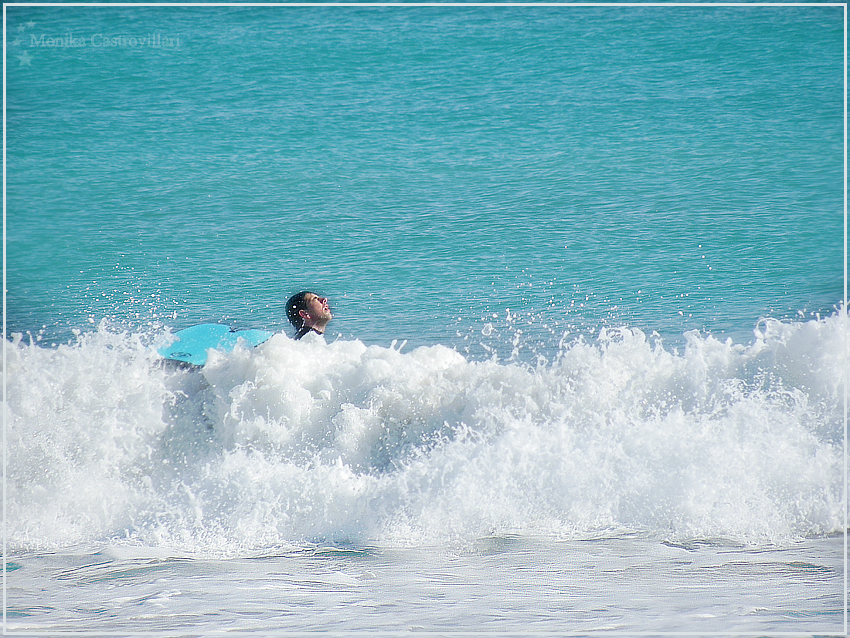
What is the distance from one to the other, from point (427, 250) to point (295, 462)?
2.46 meters

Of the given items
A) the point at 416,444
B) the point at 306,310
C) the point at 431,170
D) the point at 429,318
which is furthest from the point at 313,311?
the point at 431,170

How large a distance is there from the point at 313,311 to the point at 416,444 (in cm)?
86

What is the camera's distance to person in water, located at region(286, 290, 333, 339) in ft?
11.3

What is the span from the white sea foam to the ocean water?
1 cm

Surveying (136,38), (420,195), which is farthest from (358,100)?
(136,38)

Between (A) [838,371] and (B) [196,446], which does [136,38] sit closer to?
(B) [196,446]

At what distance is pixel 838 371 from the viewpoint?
9.58ft

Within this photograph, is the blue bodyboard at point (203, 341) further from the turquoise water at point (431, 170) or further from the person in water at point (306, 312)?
the turquoise water at point (431, 170)

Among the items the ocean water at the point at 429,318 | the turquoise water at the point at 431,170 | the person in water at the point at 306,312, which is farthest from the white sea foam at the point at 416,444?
the turquoise water at the point at 431,170

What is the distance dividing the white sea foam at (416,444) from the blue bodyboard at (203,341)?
0.23 feet

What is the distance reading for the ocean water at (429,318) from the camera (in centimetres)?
224

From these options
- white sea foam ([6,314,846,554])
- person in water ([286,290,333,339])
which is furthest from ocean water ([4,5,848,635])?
person in water ([286,290,333,339])

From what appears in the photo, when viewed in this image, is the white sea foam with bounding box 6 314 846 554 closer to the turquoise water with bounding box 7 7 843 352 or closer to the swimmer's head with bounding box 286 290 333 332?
the swimmer's head with bounding box 286 290 333 332

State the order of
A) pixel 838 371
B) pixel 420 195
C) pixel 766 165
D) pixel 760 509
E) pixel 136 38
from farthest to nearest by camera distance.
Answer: pixel 420 195 → pixel 766 165 → pixel 136 38 → pixel 838 371 → pixel 760 509
